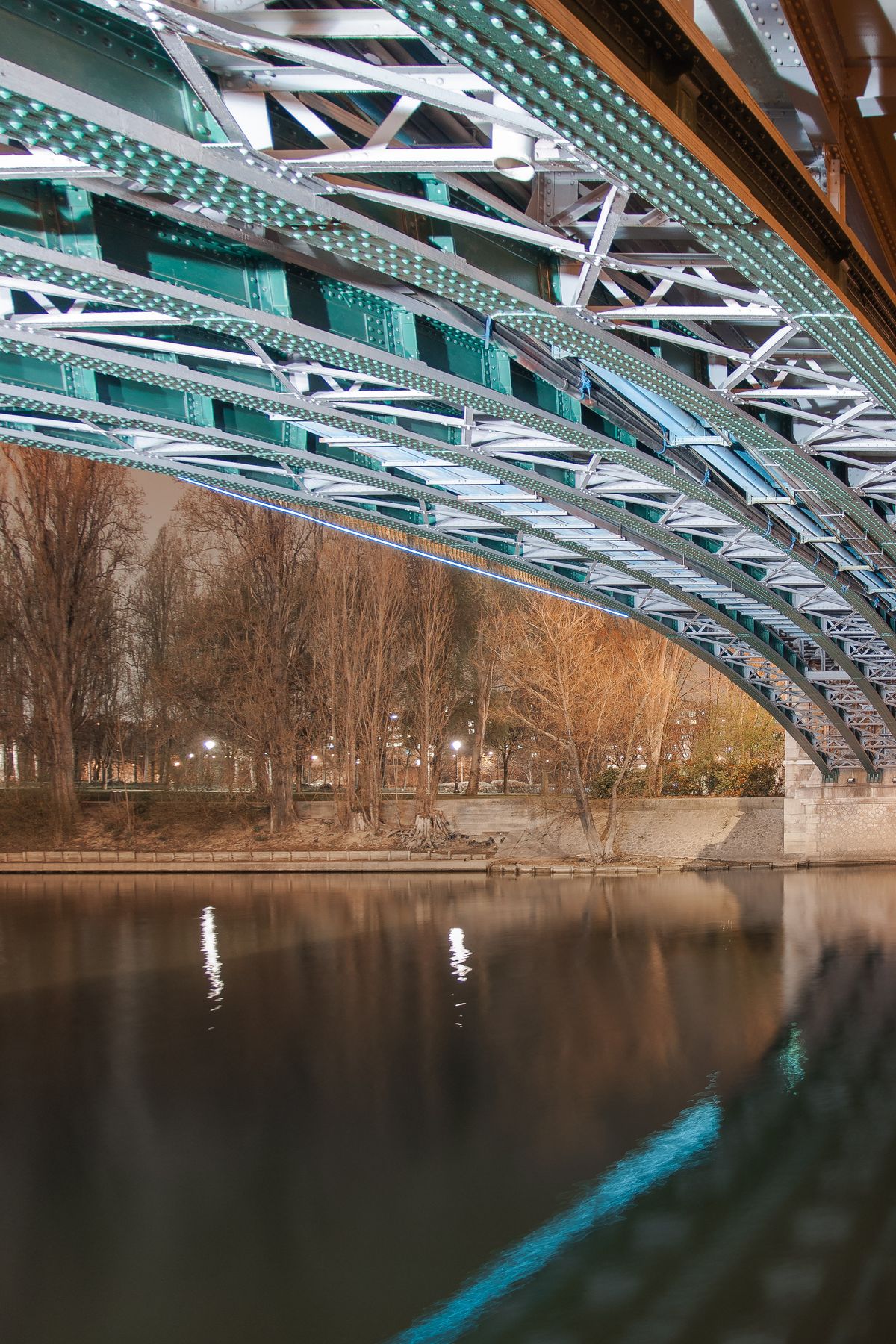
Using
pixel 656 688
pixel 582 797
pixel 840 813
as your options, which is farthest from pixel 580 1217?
pixel 656 688

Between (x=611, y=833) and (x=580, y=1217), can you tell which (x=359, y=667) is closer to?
(x=611, y=833)

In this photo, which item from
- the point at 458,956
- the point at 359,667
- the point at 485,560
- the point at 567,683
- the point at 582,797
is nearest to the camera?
the point at 485,560

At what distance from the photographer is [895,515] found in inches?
694

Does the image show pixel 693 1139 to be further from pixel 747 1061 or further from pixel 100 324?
pixel 100 324

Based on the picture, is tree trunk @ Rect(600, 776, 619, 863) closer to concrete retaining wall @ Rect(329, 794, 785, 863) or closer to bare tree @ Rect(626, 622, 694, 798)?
concrete retaining wall @ Rect(329, 794, 785, 863)

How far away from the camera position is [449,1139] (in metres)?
13.1

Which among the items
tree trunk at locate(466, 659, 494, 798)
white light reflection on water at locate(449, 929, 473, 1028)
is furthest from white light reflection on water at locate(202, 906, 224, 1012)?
tree trunk at locate(466, 659, 494, 798)

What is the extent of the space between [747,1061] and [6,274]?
14314mm

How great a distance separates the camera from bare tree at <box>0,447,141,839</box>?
42156 mm

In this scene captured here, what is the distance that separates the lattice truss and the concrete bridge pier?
20.8 metres

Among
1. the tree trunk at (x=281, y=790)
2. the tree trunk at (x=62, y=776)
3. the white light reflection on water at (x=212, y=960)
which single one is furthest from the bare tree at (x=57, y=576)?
the white light reflection on water at (x=212, y=960)

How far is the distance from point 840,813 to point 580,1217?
29.7m

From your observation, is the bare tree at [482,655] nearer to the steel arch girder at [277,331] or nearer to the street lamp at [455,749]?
the street lamp at [455,749]

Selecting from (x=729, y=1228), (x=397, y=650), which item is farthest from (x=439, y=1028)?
(x=397, y=650)
